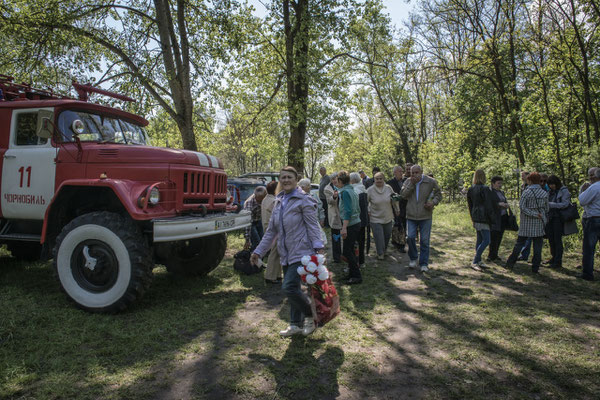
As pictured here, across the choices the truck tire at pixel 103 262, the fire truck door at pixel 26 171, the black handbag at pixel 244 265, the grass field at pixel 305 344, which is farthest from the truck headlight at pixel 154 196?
the black handbag at pixel 244 265

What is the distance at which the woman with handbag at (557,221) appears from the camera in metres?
7.41

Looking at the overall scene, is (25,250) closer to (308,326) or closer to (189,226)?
(189,226)

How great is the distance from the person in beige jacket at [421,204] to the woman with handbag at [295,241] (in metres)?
3.55

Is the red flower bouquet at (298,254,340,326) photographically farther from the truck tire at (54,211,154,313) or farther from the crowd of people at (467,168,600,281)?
the crowd of people at (467,168,600,281)

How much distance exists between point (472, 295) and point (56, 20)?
42.1 feet

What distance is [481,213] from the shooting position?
296 inches

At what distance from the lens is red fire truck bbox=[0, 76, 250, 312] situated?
4586 millimetres

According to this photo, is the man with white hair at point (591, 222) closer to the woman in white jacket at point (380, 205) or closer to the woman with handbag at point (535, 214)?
the woman with handbag at point (535, 214)

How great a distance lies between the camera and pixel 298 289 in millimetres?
3938

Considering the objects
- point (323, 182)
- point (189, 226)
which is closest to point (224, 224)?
point (189, 226)

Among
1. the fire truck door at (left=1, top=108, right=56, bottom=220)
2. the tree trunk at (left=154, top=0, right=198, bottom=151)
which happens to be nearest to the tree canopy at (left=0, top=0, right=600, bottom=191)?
the tree trunk at (left=154, top=0, right=198, bottom=151)

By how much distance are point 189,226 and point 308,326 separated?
184 cm

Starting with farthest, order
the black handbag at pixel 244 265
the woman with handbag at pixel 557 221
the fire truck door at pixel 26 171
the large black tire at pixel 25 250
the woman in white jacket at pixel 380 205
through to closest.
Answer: the woman in white jacket at pixel 380 205 → the woman with handbag at pixel 557 221 → the large black tire at pixel 25 250 → the black handbag at pixel 244 265 → the fire truck door at pixel 26 171

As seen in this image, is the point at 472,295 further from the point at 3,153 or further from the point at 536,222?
the point at 3,153
